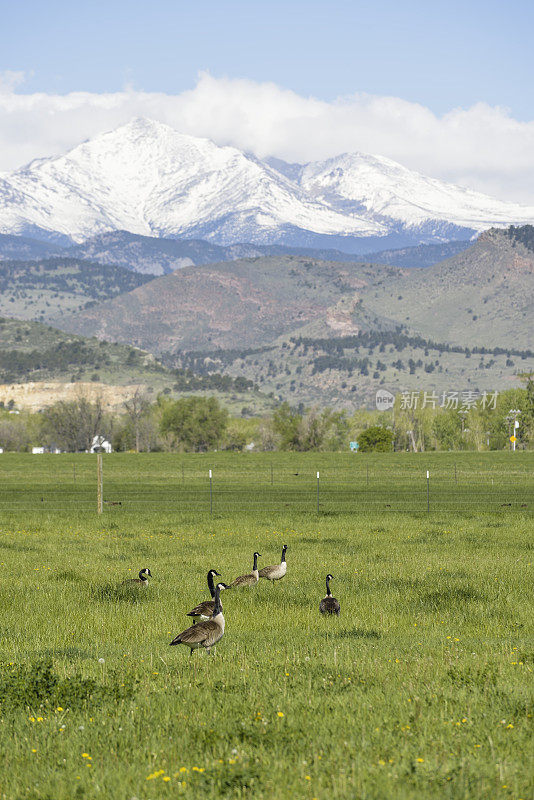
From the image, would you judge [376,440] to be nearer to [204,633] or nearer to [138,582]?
[138,582]

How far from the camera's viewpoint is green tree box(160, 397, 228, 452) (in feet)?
586

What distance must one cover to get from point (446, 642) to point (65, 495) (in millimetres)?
49876

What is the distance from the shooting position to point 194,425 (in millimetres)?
178000

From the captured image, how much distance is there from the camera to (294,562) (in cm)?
2489

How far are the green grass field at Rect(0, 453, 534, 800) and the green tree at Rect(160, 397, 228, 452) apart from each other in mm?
144444

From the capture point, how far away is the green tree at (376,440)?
165 meters

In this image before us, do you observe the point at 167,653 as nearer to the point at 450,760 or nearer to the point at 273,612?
the point at 273,612

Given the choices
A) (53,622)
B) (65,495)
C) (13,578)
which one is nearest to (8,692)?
(53,622)

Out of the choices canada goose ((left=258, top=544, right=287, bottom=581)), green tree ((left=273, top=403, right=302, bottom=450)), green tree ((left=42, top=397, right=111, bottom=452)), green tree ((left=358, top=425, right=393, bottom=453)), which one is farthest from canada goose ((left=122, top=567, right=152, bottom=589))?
green tree ((left=42, top=397, right=111, bottom=452))

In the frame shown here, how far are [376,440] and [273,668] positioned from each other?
156 m

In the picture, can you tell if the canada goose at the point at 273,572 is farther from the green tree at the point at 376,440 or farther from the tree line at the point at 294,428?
the green tree at the point at 376,440

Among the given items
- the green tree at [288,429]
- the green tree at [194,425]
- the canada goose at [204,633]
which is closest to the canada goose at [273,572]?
the canada goose at [204,633]

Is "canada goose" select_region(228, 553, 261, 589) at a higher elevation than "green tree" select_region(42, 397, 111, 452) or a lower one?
lower

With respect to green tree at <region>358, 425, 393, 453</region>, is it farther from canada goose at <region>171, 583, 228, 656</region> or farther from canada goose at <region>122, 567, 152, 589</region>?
canada goose at <region>171, 583, 228, 656</region>
